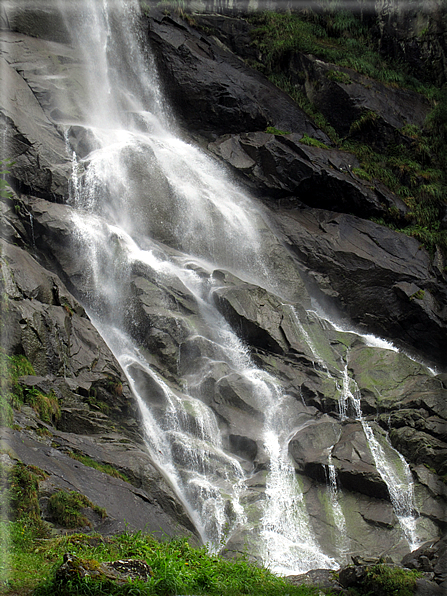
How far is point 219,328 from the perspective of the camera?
48.3ft

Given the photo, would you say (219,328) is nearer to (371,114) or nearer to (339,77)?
(371,114)

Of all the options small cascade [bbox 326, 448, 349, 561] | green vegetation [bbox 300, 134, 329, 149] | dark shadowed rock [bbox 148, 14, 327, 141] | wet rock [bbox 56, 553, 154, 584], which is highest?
dark shadowed rock [bbox 148, 14, 327, 141]

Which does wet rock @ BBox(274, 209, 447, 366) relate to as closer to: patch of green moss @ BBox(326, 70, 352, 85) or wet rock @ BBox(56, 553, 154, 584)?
patch of green moss @ BBox(326, 70, 352, 85)

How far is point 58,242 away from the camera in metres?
14.8

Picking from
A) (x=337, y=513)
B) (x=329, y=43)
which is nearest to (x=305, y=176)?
(x=329, y=43)

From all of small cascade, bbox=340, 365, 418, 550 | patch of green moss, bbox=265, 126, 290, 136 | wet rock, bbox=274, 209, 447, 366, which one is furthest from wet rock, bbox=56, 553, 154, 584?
patch of green moss, bbox=265, 126, 290, 136

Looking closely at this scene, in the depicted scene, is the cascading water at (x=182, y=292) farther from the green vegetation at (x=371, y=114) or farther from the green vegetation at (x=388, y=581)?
the green vegetation at (x=371, y=114)

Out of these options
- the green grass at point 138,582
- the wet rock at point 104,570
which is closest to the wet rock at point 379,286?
the green grass at point 138,582

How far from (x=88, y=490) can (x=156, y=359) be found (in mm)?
5901

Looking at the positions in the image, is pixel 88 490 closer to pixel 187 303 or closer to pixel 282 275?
pixel 187 303

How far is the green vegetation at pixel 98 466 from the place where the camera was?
8.38 meters

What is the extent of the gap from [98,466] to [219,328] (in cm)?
676

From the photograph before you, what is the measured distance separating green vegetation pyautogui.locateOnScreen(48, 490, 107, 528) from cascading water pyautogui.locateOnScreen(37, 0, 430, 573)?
12.1ft

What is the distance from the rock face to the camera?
10.1 meters
